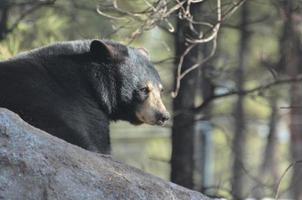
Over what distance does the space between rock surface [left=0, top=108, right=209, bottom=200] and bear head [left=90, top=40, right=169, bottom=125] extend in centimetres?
116

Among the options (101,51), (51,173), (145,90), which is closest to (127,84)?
(145,90)

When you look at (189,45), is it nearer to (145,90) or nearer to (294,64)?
(145,90)

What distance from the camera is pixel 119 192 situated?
150 inches

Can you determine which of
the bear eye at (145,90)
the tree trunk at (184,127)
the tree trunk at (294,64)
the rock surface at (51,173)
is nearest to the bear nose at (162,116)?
the bear eye at (145,90)

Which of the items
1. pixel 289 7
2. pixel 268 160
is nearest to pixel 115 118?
pixel 289 7

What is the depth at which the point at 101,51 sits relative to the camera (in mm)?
5016

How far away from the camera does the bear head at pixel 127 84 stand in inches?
199

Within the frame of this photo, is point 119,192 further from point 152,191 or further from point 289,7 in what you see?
point 289,7

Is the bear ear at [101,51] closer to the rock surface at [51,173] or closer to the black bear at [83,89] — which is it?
the black bear at [83,89]

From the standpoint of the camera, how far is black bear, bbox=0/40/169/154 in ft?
14.7

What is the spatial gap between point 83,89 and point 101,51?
10.9 inches

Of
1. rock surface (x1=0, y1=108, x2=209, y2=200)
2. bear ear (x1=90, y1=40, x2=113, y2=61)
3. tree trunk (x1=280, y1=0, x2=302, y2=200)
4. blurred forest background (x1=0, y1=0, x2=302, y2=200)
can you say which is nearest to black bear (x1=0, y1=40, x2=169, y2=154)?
bear ear (x1=90, y1=40, x2=113, y2=61)

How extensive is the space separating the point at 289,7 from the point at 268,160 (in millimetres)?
7688

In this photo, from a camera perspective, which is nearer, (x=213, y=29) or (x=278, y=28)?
(x=213, y=29)
